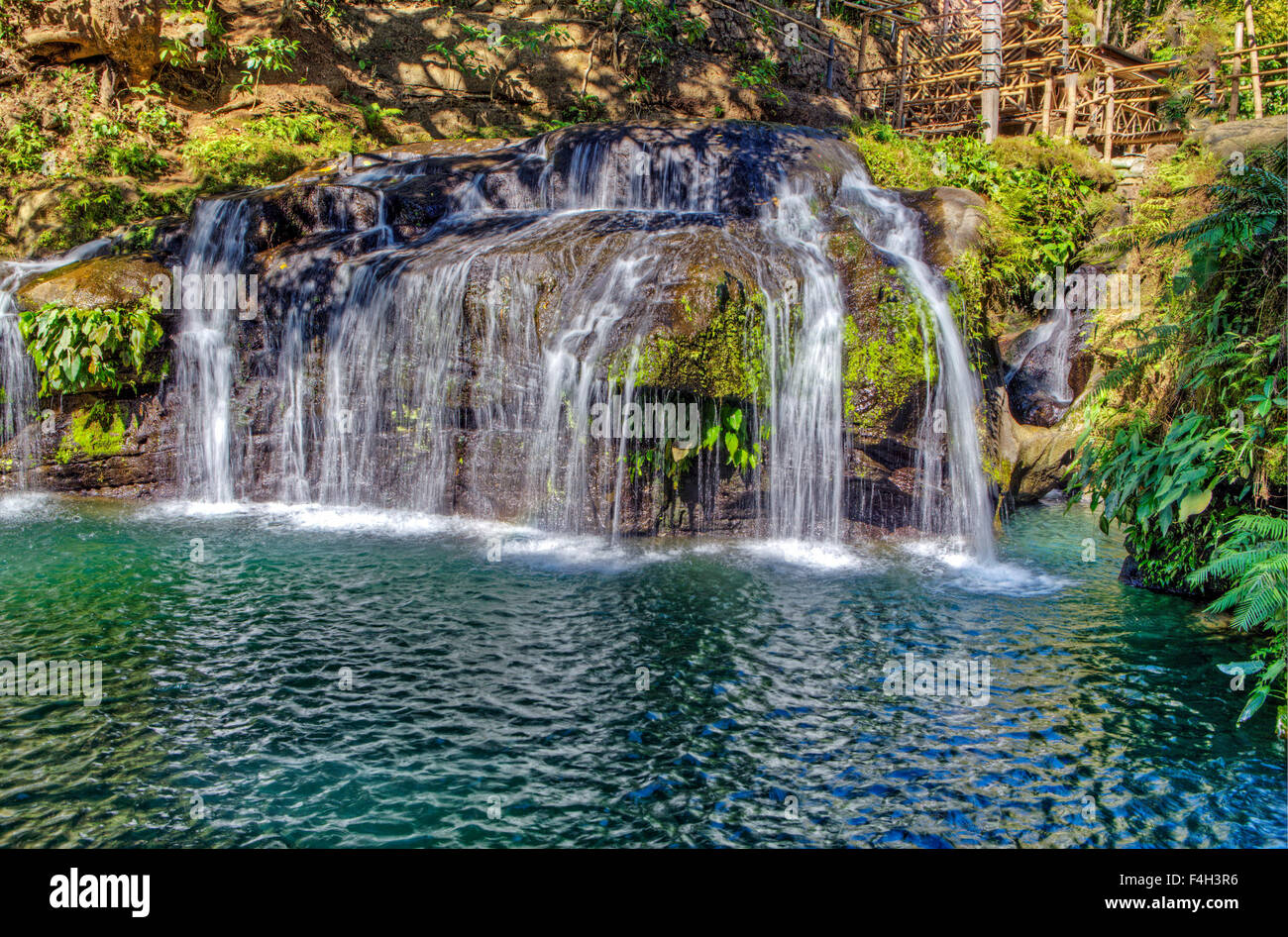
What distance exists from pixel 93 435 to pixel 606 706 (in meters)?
8.84

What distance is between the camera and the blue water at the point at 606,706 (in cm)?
446

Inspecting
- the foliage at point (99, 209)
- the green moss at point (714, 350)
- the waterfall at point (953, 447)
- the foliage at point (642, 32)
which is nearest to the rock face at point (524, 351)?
the green moss at point (714, 350)

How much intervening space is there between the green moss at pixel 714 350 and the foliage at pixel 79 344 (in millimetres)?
6578

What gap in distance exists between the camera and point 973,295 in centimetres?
1021

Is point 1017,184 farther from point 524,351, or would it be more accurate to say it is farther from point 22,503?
point 22,503

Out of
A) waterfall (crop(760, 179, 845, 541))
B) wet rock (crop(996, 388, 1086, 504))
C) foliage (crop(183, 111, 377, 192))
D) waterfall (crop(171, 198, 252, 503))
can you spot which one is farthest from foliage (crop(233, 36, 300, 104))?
wet rock (crop(996, 388, 1086, 504))

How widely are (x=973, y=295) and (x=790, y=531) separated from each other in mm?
3519

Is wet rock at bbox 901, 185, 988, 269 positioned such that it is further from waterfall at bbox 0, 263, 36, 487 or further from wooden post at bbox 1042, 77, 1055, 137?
waterfall at bbox 0, 263, 36, 487

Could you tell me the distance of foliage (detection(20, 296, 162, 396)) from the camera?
420 inches

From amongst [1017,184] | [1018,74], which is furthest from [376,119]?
[1018,74]

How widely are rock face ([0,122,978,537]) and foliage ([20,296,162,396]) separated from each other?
31 cm

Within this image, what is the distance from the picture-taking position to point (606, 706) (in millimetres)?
5621

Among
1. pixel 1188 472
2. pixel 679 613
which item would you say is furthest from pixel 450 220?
pixel 1188 472

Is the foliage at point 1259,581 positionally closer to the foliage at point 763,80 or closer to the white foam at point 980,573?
the white foam at point 980,573
